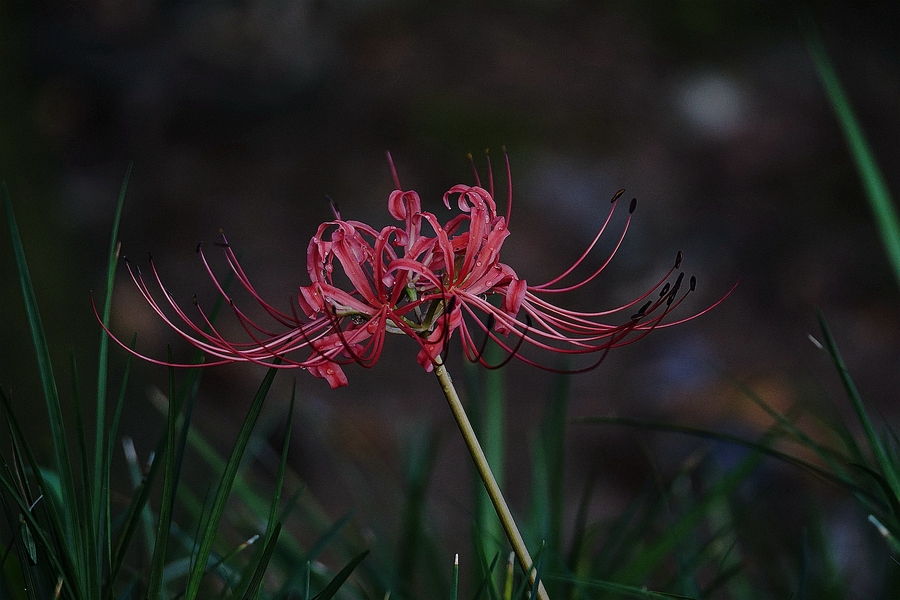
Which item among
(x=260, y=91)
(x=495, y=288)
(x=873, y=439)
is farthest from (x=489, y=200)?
(x=260, y=91)

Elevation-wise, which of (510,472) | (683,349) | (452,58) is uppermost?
(452,58)

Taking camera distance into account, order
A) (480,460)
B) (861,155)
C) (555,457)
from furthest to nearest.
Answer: (555,457) < (861,155) < (480,460)

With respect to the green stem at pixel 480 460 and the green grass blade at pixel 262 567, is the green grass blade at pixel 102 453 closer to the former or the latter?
the green grass blade at pixel 262 567

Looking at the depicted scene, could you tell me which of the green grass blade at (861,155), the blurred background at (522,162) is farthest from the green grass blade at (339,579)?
the blurred background at (522,162)

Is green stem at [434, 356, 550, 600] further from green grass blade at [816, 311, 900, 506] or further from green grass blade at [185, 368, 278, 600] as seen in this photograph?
green grass blade at [816, 311, 900, 506]

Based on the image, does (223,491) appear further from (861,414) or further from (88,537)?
(861,414)

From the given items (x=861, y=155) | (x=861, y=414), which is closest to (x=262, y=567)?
(x=861, y=414)

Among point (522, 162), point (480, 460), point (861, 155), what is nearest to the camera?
point (480, 460)

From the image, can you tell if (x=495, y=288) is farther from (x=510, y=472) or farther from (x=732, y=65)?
(x=732, y=65)
